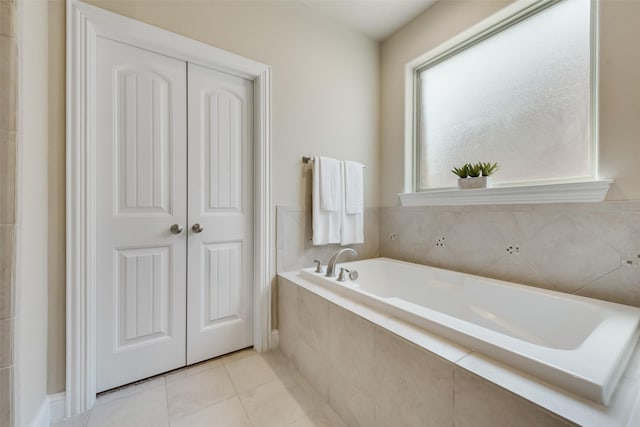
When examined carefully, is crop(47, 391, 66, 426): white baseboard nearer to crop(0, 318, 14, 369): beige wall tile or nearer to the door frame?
the door frame

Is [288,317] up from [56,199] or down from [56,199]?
down

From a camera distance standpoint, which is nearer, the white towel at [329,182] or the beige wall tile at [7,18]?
the beige wall tile at [7,18]

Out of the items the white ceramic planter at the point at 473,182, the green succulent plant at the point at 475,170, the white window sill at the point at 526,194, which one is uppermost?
the green succulent plant at the point at 475,170

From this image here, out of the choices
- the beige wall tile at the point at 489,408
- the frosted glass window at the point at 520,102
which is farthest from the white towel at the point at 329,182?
the beige wall tile at the point at 489,408

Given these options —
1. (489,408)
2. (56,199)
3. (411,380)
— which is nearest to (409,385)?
(411,380)

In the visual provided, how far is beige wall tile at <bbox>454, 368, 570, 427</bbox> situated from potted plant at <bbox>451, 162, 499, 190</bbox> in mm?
1267

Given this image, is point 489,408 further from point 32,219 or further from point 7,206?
point 32,219

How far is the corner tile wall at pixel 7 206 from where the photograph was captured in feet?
2.60

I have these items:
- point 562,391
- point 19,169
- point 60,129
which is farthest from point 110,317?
point 562,391

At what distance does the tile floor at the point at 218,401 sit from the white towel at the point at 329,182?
1103 mm

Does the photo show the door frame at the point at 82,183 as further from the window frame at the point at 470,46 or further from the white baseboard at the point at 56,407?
the window frame at the point at 470,46

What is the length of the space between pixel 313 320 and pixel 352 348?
34 centimetres

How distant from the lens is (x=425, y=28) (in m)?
2.01

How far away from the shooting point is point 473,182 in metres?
1.67
